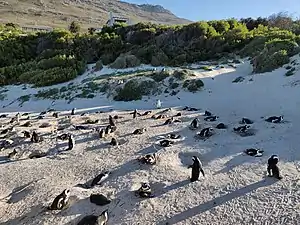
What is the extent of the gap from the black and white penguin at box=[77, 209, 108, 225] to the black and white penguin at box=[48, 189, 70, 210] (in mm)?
766

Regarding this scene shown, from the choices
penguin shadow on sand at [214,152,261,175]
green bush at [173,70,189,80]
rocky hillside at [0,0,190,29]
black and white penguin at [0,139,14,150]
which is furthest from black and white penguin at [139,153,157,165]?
rocky hillside at [0,0,190,29]

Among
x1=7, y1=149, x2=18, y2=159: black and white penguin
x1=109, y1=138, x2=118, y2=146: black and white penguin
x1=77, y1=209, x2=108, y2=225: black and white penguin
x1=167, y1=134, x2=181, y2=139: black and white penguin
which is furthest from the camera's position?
x1=167, y1=134, x2=181, y2=139: black and white penguin

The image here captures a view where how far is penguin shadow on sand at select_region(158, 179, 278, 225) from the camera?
7.10 m

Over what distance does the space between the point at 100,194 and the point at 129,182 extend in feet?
2.98

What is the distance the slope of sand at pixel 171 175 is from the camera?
7.26 m

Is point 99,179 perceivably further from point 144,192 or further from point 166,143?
point 166,143

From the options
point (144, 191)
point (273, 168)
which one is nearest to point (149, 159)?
point (144, 191)

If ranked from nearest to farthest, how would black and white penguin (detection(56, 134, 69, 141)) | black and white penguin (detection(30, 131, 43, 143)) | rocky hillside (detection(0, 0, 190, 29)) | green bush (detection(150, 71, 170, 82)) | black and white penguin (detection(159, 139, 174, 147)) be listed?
1. black and white penguin (detection(159, 139, 174, 147))
2. black and white penguin (detection(30, 131, 43, 143))
3. black and white penguin (detection(56, 134, 69, 141))
4. green bush (detection(150, 71, 170, 82))
5. rocky hillside (detection(0, 0, 190, 29))

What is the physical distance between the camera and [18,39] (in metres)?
32.0

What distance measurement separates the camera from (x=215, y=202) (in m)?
7.57

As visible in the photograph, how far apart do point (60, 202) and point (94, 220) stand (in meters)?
1.14

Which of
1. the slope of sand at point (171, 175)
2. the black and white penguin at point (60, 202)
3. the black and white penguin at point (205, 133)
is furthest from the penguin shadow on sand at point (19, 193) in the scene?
the black and white penguin at point (205, 133)

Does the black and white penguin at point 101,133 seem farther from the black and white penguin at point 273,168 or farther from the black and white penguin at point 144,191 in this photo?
the black and white penguin at point 273,168

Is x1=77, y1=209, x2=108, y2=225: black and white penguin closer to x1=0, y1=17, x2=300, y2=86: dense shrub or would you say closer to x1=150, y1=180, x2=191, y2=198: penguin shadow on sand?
x1=150, y1=180, x2=191, y2=198: penguin shadow on sand
